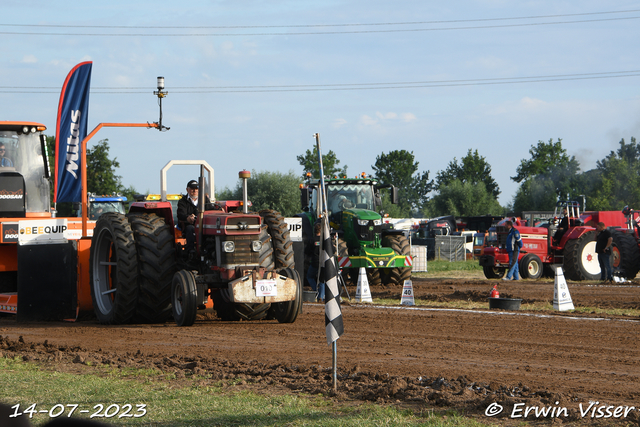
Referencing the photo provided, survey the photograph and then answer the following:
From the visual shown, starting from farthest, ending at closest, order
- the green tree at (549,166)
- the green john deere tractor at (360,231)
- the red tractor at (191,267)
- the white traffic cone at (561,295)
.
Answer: the green tree at (549,166) → the green john deere tractor at (360,231) → the white traffic cone at (561,295) → the red tractor at (191,267)

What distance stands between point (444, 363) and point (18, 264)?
6727 millimetres

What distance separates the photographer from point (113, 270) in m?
→ 11.0

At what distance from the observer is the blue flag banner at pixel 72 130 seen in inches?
562

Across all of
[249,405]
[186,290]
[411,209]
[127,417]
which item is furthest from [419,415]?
[411,209]

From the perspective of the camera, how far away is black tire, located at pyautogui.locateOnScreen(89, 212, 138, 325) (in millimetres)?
10141

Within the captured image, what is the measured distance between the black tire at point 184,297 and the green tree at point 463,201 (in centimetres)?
7357

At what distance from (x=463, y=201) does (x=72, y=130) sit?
233ft

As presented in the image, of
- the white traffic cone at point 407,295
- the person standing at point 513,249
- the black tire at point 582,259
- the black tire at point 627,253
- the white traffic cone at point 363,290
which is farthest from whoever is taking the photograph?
the black tire at point 582,259

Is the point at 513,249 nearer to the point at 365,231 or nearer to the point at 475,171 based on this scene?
the point at 365,231

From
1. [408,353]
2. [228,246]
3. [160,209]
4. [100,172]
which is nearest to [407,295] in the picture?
[228,246]

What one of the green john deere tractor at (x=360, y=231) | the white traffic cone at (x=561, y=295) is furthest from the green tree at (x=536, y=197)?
the white traffic cone at (x=561, y=295)

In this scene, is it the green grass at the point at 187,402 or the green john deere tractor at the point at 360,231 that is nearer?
the green grass at the point at 187,402

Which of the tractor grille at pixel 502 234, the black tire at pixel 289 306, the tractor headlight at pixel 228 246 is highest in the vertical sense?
Answer: the tractor headlight at pixel 228 246

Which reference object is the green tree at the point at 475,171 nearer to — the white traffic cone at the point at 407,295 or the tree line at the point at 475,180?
the tree line at the point at 475,180
